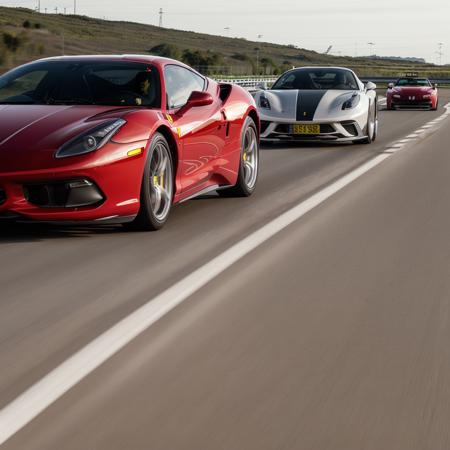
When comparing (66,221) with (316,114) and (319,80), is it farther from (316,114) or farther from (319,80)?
(319,80)

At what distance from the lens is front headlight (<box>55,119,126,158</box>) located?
7.11 m

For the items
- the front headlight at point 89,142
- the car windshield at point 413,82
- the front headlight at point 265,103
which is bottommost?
the car windshield at point 413,82

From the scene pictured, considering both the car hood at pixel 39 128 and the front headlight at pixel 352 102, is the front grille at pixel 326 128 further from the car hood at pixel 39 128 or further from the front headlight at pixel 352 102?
the car hood at pixel 39 128

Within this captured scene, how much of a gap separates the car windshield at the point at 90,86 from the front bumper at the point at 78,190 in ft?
2.83

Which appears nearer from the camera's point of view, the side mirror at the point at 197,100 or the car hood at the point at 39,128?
the car hood at the point at 39,128

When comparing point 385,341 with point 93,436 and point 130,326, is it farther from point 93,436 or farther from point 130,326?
point 93,436

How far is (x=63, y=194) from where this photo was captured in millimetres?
7141

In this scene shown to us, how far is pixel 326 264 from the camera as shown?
661 centimetres

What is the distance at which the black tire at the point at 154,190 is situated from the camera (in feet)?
24.5

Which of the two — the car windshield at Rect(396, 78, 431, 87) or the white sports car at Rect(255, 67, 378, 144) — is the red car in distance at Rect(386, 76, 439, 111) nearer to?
the car windshield at Rect(396, 78, 431, 87)

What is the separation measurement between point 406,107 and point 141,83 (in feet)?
84.2

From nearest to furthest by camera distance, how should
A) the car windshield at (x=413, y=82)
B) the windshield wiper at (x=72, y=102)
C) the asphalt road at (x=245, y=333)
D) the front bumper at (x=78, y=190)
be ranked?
the asphalt road at (x=245, y=333)
the front bumper at (x=78, y=190)
the windshield wiper at (x=72, y=102)
the car windshield at (x=413, y=82)

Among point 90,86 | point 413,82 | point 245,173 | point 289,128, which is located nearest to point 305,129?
point 289,128

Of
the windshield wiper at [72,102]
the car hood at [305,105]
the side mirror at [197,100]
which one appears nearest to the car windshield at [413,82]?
the car hood at [305,105]
